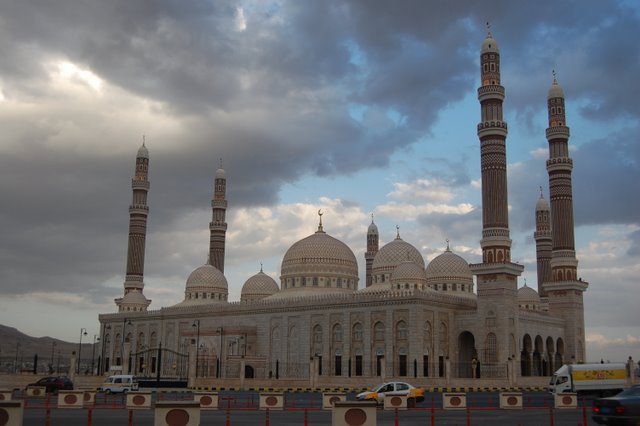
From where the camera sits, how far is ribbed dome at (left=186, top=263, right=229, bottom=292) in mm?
75250

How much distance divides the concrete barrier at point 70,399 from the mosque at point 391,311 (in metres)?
22.4

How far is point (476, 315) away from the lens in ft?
183

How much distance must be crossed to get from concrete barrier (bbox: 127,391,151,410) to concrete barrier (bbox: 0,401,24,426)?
47.3ft

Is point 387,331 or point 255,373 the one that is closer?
point 387,331

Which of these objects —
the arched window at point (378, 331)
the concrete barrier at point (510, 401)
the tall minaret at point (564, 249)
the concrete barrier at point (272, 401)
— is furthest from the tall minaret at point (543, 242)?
the concrete barrier at point (272, 401)

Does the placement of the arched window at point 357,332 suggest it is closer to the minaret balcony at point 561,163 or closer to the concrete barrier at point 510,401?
the minaret balcony at point 561,163

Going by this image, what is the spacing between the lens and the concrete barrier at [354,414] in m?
13.7

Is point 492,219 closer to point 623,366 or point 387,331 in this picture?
A: point 387,331

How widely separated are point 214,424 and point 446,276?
46537 mm

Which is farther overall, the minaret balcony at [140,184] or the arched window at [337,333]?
the minaret balcony at [140,184]

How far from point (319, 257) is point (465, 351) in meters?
16.8

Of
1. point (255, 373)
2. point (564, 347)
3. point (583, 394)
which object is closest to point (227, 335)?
point (255, 373)

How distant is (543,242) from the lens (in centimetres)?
7781

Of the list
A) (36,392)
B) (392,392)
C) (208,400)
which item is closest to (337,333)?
(36,392)
